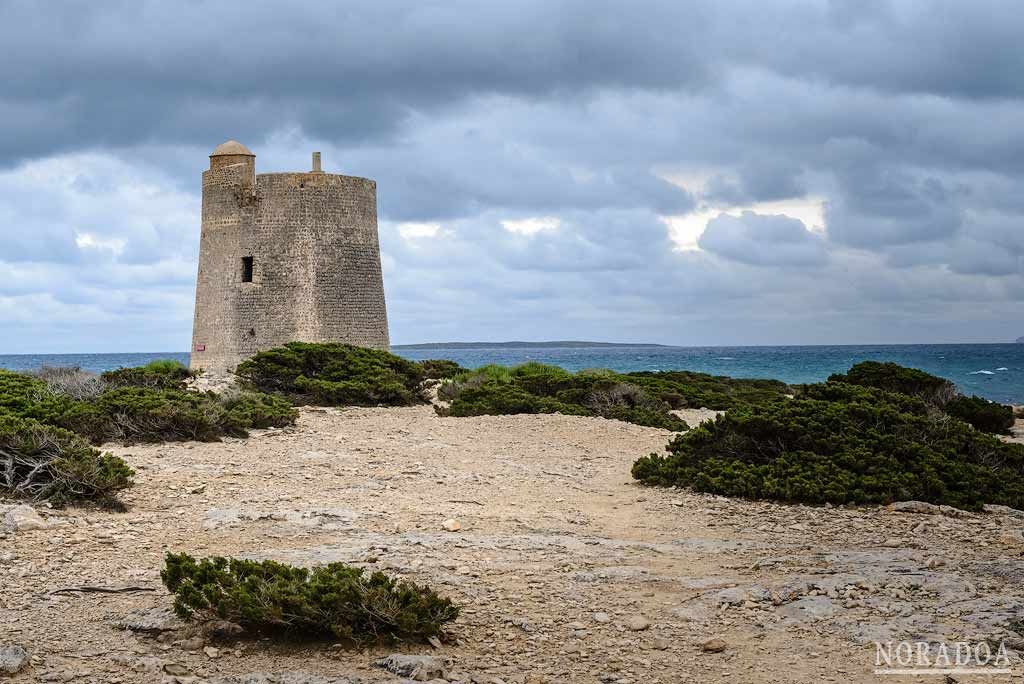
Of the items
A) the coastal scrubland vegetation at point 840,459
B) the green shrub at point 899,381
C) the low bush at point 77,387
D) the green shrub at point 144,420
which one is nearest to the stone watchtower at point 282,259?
the low bush at point 77,387

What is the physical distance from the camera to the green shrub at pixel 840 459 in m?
9.55

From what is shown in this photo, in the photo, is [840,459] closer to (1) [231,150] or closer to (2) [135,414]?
(2) [135,414]

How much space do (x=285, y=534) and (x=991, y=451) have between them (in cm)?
753

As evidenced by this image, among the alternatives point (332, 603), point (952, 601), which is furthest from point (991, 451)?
point (332, 603)

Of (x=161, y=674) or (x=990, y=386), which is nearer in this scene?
(x=161, y=674)

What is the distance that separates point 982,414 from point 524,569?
1452cm

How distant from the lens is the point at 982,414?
1859 cm

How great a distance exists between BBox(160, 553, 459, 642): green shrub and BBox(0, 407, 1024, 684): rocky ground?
120 mm

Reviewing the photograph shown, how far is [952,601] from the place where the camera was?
5742 millimetres

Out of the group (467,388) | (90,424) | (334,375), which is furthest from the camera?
(334,375)

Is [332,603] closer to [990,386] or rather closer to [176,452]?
[176,452]

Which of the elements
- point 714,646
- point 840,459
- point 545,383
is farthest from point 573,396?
point 714,646

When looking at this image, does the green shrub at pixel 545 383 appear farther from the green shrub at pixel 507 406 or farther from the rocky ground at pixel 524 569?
the rocky ground at pixel 524 569

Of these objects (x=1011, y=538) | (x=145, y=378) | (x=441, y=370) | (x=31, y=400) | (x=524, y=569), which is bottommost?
(x=524, y=569)
